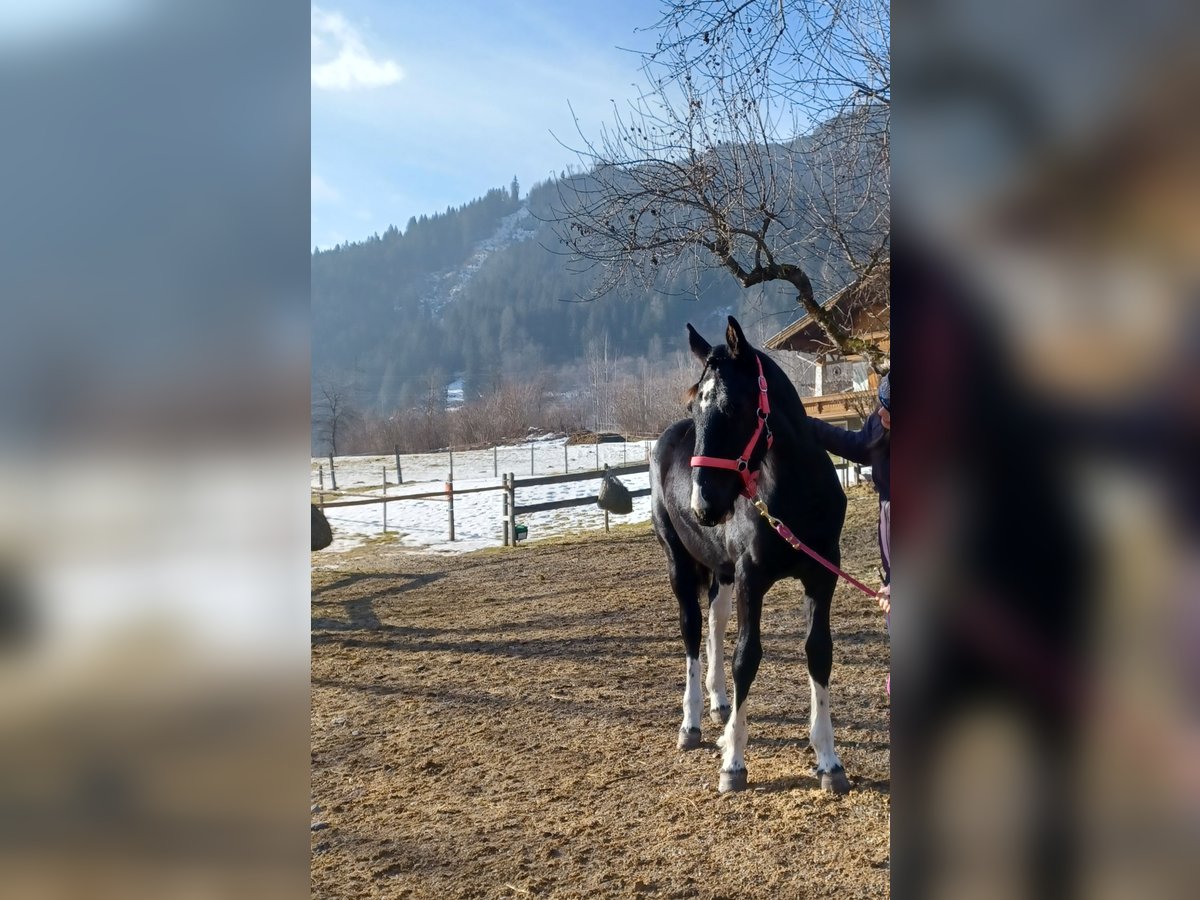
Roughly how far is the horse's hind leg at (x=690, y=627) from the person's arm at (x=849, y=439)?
1386 mm

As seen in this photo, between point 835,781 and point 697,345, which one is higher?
point 697,345

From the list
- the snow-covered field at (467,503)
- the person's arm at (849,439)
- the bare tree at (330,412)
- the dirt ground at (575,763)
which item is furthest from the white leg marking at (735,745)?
the bare tree at (330,412)

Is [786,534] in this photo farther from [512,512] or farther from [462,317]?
[462,317]

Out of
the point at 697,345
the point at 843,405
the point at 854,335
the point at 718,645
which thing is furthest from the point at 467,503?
the point at 697,345

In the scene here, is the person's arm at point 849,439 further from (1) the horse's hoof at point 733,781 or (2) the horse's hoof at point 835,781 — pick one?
(1) the horse's hoof at point 733,781

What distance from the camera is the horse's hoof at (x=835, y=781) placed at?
139 inches

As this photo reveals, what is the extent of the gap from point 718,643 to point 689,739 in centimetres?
55

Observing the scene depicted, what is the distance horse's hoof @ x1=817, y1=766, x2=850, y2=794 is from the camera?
3521mm

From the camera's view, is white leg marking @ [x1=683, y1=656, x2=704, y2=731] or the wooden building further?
the wooden building

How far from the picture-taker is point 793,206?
19.4 feet

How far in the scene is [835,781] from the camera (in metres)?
3.53

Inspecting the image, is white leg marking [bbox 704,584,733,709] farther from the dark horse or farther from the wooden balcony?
the wooden balcony

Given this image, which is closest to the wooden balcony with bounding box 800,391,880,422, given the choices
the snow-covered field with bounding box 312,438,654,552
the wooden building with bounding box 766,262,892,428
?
the wooden building with bounding box 766,262,892,428
